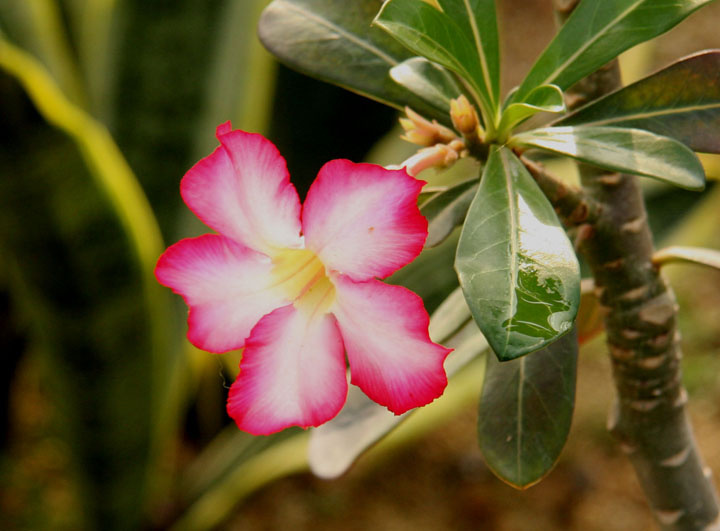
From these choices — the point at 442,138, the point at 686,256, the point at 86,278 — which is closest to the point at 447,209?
the point at 442,138

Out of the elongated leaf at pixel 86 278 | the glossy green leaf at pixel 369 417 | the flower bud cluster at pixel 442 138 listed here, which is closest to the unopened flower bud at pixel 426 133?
the flower bud cluster at pixel 442 138

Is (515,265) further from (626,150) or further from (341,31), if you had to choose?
(341,31)

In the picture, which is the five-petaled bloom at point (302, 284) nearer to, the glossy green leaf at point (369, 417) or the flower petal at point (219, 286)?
the flower petal at point (219, 286)

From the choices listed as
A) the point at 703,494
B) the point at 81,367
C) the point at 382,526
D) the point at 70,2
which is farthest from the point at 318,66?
the point at 70,2

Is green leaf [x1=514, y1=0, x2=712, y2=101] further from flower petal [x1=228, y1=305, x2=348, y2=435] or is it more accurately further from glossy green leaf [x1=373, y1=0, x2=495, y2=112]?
flower petal [x1=228, y1=305, x2=348, y2=435]

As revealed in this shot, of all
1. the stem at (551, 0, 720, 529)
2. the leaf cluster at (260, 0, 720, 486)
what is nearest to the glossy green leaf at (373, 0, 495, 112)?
the leaf cluster at (260, 0, 720, 486)
